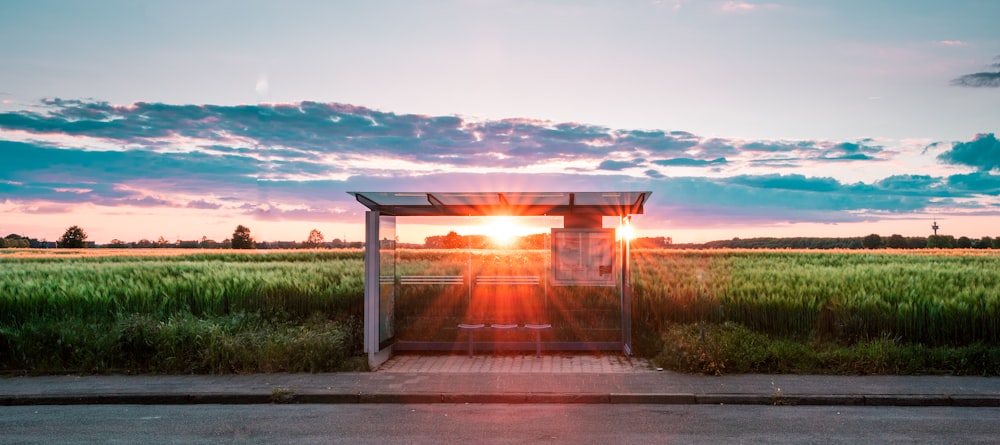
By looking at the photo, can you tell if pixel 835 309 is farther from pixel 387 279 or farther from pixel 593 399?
pixel 387 279

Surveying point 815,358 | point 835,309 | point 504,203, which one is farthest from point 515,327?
point 835,309

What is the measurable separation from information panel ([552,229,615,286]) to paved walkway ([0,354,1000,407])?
9.18 ft

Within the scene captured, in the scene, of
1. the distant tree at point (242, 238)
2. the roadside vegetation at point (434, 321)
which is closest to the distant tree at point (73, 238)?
the distant tree at point (242, 238)

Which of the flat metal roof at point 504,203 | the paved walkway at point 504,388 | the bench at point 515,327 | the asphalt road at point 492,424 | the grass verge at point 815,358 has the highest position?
the flat metal roof at point 504,203

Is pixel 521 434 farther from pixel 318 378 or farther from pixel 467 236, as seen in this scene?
pixel 467 236

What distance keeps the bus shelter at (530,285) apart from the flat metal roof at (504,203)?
2 centimetres

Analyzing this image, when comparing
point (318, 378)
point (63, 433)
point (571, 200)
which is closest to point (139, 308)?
point (318, 378)

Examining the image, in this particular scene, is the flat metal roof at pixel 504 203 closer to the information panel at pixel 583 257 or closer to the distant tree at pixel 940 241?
the information panel at pixel 583 257

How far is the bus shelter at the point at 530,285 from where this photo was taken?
1580 centimetres

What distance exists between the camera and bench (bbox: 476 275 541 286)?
54.1 feet

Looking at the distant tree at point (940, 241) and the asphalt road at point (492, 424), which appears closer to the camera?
the asphalt road at point (492, 424)

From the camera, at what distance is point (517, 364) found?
578 inches

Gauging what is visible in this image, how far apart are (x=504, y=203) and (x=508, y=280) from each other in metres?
1.72

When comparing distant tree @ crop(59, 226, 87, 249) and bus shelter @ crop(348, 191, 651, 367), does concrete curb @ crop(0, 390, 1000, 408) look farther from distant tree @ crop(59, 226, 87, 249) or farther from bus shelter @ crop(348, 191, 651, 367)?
distant tree @ crop(59, 226, 87, 249)
